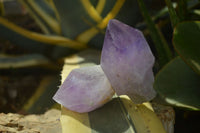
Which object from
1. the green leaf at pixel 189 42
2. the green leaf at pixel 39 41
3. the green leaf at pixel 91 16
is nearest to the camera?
the green leaf at pixel 189 42

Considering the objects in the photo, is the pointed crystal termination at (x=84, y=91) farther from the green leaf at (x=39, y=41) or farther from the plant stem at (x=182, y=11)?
the green leaf at (x=39, y=41)

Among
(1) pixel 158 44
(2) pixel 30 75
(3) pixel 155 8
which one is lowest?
(2) pixel 30 75

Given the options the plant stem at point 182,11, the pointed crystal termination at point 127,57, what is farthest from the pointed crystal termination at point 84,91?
the plant stem at point 182,11

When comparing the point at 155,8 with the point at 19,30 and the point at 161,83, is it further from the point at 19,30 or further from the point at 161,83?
the point at 161,83

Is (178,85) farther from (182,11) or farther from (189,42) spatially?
(182,11)

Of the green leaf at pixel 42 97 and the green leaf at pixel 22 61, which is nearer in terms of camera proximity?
the green leaf at pixel 42 97

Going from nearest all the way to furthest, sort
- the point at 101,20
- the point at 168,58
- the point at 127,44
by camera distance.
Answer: the point at 127,44, the point at 168,58, the point at 101,20

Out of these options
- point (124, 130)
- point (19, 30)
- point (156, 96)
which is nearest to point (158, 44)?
point (156, 96)
